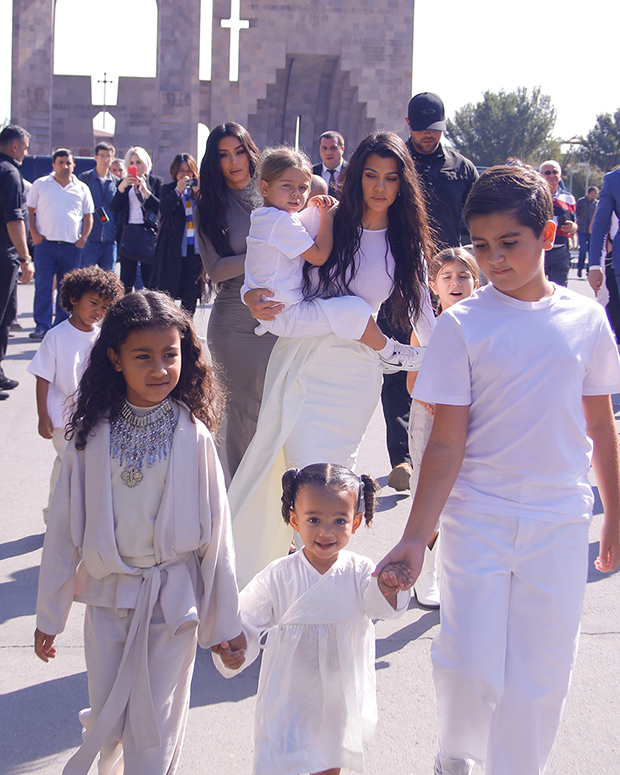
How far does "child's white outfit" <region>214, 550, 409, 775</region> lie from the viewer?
2359mm

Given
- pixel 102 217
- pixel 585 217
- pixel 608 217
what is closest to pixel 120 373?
pixel 608 217

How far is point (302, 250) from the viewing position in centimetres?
350

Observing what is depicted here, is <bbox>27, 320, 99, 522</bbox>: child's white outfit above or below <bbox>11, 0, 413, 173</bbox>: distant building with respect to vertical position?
below

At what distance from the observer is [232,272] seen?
421 cm

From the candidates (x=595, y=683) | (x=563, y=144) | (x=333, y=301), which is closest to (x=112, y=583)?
(x=333, y=301)

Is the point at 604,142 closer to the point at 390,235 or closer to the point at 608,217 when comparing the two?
the point at 608,217

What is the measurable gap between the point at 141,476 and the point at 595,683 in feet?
6.32

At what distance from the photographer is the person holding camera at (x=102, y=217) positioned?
11.5 metres

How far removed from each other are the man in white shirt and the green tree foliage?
61.2 meters

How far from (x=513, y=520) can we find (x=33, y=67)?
96.8 feet

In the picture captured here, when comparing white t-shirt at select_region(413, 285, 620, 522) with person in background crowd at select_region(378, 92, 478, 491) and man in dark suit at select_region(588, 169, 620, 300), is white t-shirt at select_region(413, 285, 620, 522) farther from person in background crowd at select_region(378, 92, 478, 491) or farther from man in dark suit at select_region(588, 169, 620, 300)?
man in dark suit at select_region(588, 169, 620, 300)

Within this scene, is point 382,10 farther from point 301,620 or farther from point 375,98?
point 301,620

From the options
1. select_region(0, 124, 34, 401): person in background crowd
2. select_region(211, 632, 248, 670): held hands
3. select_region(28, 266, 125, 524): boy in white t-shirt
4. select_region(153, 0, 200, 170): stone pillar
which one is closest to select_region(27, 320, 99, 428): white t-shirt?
select_region(28, 266, 125, 524): boy in white t-shirt

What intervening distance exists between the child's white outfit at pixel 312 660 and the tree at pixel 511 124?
6956 cm
